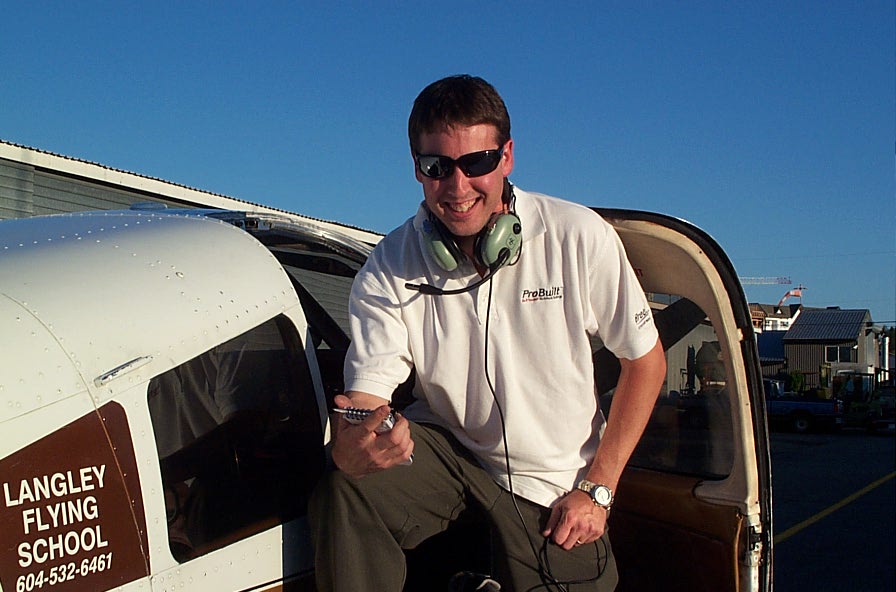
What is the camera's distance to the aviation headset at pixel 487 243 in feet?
8.42

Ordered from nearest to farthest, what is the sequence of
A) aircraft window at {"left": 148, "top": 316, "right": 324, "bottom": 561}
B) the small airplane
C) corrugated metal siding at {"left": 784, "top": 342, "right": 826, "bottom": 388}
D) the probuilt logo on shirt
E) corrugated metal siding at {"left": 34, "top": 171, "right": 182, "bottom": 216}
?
the small airplane, aircraft window at {"left": 148, "top": 316, "right": 324, "bottom": 561}, the probuilt logo on shirt, corrugated metal siding at {"left": 34, "top": 171, "right": 182, "bottom": 216}, corrugated metal siding at {"left": 784, "top": 342, "right": 826, "bottom": 388}

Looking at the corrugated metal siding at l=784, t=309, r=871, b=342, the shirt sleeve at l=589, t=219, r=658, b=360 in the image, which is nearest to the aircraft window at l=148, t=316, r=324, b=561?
the shirt sleeve at l=589, t=219, r=658, b=360

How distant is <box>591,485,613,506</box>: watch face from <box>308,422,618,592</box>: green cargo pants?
0.15 metres

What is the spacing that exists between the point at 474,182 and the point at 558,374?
0.60m

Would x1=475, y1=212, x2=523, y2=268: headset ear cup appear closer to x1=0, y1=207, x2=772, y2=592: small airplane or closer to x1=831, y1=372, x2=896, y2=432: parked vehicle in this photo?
x1=0, y1=207, x2=772, y2=592: small airplane

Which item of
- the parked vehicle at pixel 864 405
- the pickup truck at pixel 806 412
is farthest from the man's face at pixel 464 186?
the parked vehicle at pixel 864 405

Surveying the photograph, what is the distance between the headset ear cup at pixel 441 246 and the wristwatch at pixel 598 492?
2.41ft

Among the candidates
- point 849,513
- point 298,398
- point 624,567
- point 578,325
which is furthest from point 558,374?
point 849,513

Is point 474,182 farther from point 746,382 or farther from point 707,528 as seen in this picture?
point 707,528

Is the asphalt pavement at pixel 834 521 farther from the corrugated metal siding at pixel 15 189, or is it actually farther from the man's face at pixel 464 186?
the corrugated metal siding at pixel 15 189

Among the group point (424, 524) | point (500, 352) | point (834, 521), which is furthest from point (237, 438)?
point (834, 521)

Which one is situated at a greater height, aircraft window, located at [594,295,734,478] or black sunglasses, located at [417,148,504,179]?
black sunglasses, located at [417,148,504,179]

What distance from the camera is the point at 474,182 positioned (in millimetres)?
2588

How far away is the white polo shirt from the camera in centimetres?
260
